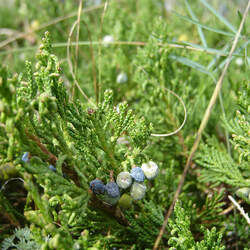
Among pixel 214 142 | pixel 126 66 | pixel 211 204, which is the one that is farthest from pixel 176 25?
pixel 211 204

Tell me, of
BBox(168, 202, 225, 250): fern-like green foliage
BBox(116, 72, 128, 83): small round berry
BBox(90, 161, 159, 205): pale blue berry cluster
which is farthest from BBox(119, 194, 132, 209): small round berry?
BBox(116, 72, 128, 83): small round berry

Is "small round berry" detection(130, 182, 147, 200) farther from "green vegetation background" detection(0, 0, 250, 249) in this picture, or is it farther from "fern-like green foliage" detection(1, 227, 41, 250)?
"fern-like green foliage" detection(1, 227, 41, 250)

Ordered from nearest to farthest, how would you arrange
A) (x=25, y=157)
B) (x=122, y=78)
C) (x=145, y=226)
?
(x=25, y=157) → (x=145, y=226) → (x=122, y=78)

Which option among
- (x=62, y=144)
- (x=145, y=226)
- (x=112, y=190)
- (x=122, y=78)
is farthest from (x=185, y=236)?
(x=122, y=78)

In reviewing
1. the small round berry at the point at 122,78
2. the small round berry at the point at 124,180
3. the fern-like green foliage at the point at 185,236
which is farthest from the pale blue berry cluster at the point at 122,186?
the small round berry at the point at 122,78

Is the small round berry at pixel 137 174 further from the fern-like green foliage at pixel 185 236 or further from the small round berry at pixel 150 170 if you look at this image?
the fern-like green foliage at pixel 185 236

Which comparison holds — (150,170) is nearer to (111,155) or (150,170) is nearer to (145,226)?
(111,155)

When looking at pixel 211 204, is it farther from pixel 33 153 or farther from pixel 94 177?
pixel 33 153

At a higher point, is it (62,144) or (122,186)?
(62,144)
